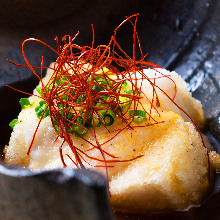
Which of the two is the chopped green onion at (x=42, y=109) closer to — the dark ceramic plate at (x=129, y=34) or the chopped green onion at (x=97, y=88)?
the chopped green onion at (x=97, y=88)

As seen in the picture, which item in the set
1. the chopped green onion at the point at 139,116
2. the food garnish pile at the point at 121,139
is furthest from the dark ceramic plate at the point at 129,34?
the chopped green onion at the point at 139,116

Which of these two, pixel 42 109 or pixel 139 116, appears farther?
pixel 42 109

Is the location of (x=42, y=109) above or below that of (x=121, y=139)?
below

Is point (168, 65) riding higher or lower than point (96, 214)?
lower

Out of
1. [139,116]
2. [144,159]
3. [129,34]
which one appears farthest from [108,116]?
[129,34]

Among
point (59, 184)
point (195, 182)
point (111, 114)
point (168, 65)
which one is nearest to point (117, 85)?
point (111, 114)

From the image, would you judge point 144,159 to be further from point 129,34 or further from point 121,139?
point 129,34

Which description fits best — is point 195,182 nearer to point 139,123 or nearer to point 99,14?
point 139,123

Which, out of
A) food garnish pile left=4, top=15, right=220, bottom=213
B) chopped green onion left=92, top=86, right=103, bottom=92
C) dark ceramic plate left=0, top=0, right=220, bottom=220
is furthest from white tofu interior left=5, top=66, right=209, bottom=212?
dark ceramic plate left=0, top=0, right=220, bottom=220

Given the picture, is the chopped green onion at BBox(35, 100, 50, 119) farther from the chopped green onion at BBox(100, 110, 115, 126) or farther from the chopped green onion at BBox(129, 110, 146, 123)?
the chopped green onion at BBox(129, 110, 146, 123)
